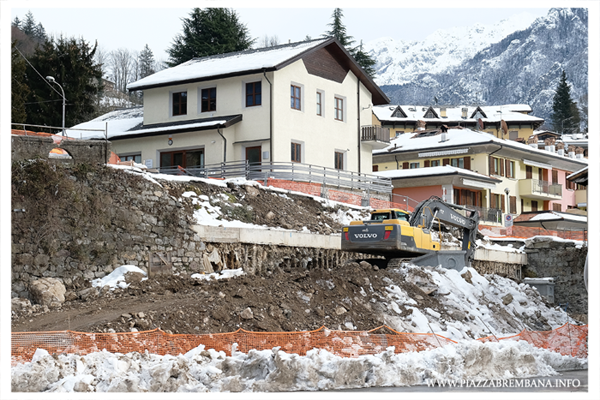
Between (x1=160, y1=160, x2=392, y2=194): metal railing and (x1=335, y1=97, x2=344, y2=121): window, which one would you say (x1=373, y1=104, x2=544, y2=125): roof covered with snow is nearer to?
(x1=335, y1=97, x2=344, y2=121): window

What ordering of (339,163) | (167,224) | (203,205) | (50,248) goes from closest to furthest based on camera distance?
(50,248) → (167,224) → (203,205) → (339,163)

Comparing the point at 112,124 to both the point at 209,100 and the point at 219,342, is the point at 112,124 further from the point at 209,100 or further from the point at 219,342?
the point at 219,342

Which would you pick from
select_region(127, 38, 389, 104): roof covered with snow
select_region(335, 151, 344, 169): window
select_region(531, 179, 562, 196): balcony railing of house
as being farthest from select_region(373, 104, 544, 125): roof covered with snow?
select_region(335, 151, 344, 169): window

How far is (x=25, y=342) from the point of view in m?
16.0

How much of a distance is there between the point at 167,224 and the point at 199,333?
7413mm

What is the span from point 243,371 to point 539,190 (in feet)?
153

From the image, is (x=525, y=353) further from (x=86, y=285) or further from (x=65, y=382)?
(x=86, y=285)

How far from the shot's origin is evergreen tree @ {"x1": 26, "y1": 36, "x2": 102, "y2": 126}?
152 feet

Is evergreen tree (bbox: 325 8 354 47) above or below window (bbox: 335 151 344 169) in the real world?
above

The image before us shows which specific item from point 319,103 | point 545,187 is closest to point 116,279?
point 319,103

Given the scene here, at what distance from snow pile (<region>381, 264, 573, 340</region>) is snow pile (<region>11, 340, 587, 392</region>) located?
4.83m

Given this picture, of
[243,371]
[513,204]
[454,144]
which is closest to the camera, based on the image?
[243,371]

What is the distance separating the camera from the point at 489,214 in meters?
52.1
